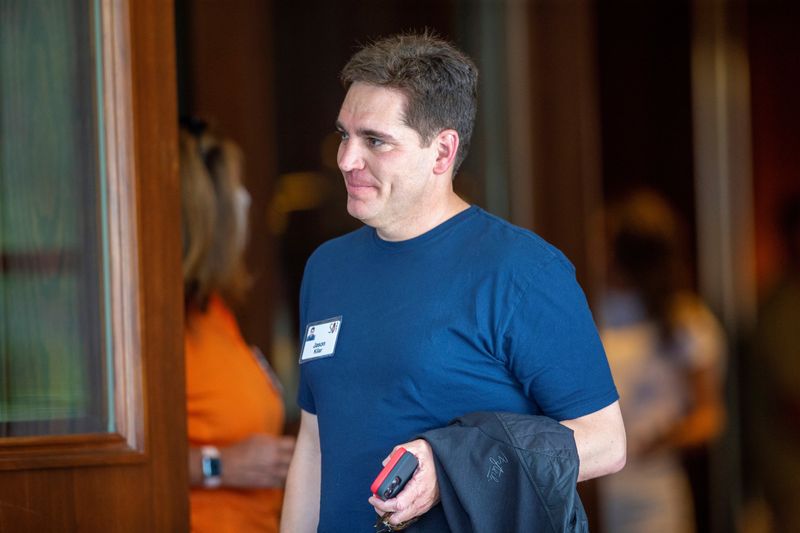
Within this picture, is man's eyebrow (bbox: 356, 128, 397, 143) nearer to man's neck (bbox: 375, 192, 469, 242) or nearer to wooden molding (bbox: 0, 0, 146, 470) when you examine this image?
man's neck (bbox: 375, 192, 469, 242)

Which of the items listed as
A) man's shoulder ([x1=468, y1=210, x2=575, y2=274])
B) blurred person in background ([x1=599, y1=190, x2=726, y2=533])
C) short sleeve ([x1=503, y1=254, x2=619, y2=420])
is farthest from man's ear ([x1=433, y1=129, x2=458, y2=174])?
→ blurred person in background ([x1=599, y1=190, x2=726, y2=533])

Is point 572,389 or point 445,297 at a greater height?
point 445,297

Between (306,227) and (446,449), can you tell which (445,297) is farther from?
(306,227)

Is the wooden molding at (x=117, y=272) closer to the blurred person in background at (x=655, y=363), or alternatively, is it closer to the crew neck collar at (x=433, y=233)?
the crew neck collar at (x=433, y=233)

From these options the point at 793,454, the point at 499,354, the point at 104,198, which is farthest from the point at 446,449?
the point at 793,454

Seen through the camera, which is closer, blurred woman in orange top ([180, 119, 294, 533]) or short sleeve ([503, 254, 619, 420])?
short sleeve ([503, 254, 619, 420])

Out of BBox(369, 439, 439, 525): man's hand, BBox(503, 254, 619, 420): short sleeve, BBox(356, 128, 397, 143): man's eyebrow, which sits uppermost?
BBox(356, 128, 397, 143): man's eyebrow

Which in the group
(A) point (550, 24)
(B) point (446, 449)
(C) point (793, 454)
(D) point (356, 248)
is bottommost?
(C) point (793, 454)

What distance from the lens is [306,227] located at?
5.07 m

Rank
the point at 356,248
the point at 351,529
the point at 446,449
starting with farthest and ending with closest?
the point at 356,248, the point at 351,529, the point at 446,449

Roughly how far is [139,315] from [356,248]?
1.55 feet

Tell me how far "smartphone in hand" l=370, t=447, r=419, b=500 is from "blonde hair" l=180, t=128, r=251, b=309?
3.99ft

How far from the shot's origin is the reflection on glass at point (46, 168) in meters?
2.21

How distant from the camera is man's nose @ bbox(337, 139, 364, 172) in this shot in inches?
75.4
